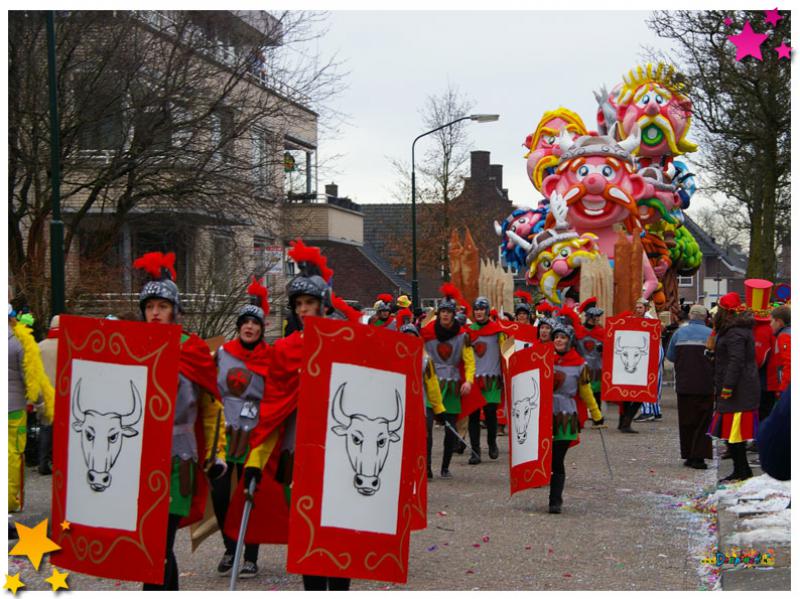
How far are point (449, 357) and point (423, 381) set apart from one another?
14.3 feet

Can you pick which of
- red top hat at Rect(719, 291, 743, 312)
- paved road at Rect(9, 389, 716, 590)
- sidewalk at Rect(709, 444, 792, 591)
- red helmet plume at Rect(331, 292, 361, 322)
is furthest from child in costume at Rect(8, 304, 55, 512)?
red top hat at Rect(719, 291, 743, 312)

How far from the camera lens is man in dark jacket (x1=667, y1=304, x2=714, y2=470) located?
1289cm

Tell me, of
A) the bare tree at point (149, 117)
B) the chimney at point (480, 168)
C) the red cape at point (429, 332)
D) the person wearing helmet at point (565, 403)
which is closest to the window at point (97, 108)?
the bare tree at point (149, 117)

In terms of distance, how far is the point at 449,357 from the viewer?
12414 mm

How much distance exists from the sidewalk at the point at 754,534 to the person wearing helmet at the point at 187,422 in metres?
2.89

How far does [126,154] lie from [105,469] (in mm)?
13209

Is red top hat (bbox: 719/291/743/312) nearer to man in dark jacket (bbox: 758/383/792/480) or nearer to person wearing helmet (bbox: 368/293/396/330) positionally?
person wearing helmet (bbox: 368/293/396/330)

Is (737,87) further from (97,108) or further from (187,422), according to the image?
(187,422)

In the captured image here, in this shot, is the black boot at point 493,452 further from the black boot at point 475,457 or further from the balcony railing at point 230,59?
the balcony railing at point 230,59

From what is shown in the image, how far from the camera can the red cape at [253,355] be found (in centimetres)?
734

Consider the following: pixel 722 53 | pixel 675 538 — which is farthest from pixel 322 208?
pixel 675 538

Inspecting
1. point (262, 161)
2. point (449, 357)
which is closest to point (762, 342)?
point (449, 357)

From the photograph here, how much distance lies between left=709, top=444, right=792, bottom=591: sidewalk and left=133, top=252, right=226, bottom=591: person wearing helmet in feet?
9.48

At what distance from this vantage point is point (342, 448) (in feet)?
18.4
